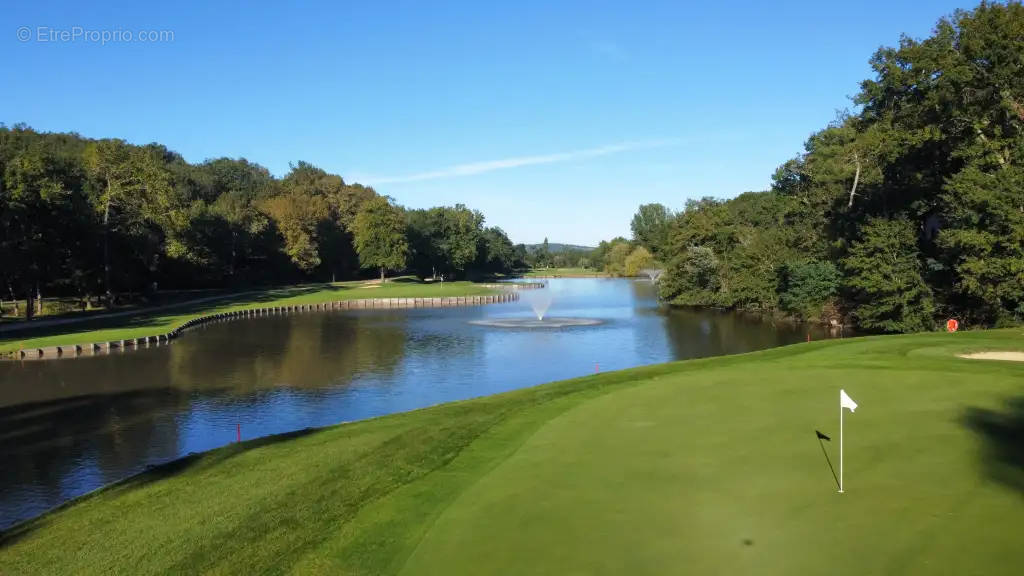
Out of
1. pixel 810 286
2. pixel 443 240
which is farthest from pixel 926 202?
pixel 443 240

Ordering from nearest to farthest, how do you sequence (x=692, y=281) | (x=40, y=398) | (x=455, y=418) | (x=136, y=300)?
(x=455, y=418), (x=40, y=398), (x=136, y=300), (x=692, y=281)

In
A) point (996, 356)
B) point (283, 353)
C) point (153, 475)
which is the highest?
point (996, 356)

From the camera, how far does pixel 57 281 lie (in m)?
57.5

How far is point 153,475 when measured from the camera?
15234mm

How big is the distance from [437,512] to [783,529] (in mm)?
4268

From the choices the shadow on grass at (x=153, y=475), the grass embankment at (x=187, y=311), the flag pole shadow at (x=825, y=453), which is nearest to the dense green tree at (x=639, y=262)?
the grass embankment at (x=187, y=311)

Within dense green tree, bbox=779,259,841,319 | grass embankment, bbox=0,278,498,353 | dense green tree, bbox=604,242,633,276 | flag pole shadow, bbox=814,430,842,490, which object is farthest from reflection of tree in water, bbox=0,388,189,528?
dense green tree, bbox=604,242,633,276

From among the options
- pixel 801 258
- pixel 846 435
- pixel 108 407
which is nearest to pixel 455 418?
pixel 846 435

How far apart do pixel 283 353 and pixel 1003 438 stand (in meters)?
38.5

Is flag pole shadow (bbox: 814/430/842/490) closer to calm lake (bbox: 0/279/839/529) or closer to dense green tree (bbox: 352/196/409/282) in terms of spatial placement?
calm lake (bbox: 0/279/839/529)

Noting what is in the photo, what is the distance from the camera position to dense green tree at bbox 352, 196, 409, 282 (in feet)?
336

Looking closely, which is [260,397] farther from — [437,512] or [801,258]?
[801,258]

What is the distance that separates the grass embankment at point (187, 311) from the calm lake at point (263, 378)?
3.62 metres

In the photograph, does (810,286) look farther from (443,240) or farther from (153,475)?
(443,240)
